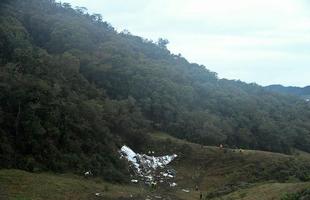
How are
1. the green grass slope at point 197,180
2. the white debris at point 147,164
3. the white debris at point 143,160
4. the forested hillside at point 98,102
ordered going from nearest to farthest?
the green grass slope at point 197,180
the forested hillside at point 98,102
the white debris at point 147,164
the white debris at point 143,160

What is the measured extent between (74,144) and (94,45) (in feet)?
178

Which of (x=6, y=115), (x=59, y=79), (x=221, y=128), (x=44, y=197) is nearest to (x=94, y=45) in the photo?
(x=221, y=128)

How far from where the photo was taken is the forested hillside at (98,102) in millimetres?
35906

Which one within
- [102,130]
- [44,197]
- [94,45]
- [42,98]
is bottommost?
[44,197]

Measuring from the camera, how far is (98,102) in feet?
182

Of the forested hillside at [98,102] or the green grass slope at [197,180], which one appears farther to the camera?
the forested hillside at [98,102]

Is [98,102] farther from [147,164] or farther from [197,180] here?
[197,180]

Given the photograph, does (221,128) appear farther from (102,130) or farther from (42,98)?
(42,98)

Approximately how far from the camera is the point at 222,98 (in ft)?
284

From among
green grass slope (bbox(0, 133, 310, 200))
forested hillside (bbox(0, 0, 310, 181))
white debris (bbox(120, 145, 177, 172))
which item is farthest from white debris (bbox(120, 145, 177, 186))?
forested hillside (bbox(0, 0, 310, 181))

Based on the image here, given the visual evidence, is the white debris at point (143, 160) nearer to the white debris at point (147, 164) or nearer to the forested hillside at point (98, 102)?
the white debris at point (147, 164)

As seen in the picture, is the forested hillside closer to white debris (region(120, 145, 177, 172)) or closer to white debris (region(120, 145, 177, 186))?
white debris (region(120, 145, 177, 172))

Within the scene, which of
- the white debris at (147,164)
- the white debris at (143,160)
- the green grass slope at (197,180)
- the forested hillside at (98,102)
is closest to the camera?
the green grass slope at (197,180)

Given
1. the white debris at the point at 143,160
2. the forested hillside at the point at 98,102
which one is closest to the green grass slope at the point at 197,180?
the white debris at the point at 143,160
